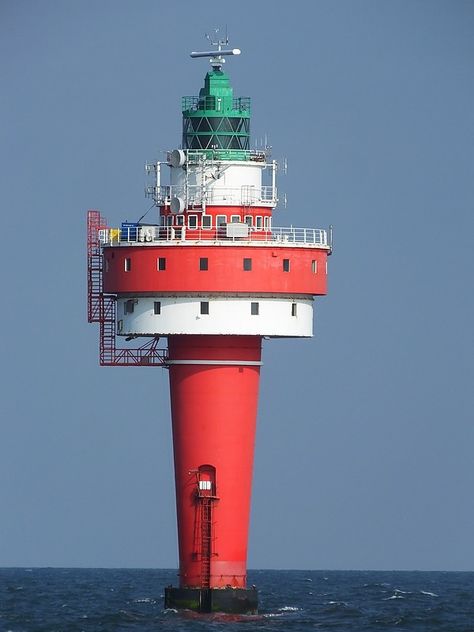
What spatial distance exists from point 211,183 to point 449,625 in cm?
1798

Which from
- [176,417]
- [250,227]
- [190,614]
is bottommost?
[190,614]

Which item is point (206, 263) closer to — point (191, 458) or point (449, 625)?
point (191, 458)

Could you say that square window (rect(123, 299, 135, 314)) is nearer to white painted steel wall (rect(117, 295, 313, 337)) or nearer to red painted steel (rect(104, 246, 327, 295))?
white painted steel wall (rect(117, 295, 313, 337))

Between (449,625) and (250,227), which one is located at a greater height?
(250,227)

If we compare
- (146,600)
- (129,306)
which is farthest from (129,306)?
(146,600)

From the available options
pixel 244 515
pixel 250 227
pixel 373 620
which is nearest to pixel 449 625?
pixel 373 620

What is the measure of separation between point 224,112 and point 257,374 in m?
9.01

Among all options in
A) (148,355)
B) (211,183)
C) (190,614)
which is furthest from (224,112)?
(190,614)

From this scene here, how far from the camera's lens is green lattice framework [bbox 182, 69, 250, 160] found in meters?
98.9

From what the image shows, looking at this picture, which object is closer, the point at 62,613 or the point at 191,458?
the point at 191,458

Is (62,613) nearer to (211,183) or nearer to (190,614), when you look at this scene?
(190,614)

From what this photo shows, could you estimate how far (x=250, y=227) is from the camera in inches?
3863

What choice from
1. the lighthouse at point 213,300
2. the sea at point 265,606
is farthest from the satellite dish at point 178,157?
the sea at point 265,606

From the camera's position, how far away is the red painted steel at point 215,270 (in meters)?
96.6
